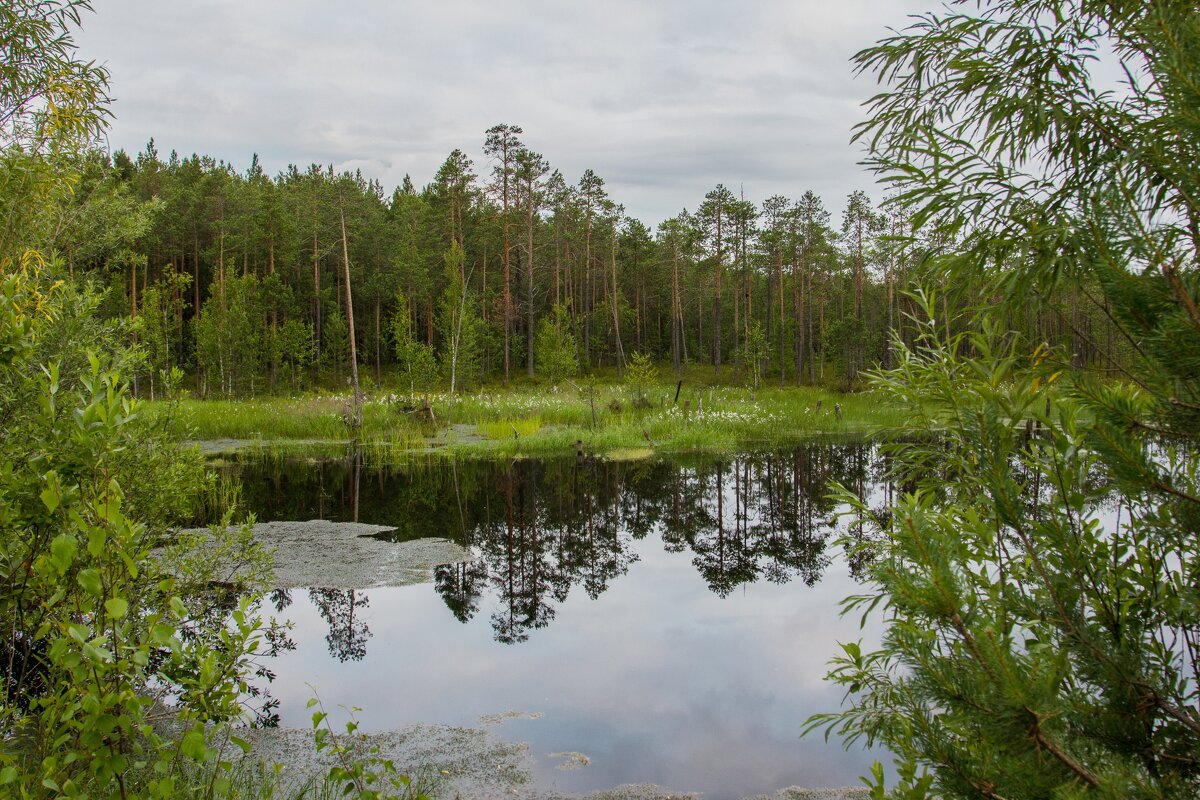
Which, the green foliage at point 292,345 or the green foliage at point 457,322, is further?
the green foliage at point 292,345

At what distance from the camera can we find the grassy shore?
21359 mm

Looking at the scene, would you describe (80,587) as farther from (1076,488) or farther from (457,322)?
(457,322)

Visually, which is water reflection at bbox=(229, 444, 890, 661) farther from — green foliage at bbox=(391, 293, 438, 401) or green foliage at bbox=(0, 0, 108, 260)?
green foliage at bbox=(391, 293, 438, 401)

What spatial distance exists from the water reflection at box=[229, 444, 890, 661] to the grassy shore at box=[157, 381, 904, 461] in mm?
1546

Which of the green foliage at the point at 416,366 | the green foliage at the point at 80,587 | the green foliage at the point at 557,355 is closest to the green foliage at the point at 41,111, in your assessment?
the green foliage at the point at 80,587

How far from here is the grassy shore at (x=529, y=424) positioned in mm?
21359

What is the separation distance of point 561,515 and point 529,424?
30.9 feet

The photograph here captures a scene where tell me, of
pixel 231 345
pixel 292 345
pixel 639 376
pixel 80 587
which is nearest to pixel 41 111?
pixel 80 587

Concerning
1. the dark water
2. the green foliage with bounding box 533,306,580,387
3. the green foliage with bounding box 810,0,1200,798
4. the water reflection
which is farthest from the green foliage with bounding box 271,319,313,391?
the green foliage with bounding box 810,0,1200,798

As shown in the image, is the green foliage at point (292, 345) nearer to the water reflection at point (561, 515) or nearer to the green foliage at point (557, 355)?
the green foliage at point (557, 355)

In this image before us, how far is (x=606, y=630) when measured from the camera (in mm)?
8742

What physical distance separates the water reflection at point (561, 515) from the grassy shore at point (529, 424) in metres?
1.55

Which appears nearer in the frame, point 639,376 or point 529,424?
point 529,424

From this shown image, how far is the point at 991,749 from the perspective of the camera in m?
2.10
